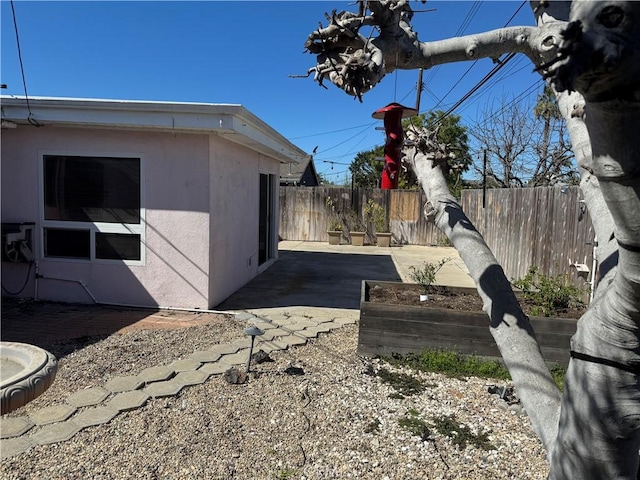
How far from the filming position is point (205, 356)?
4.18 metres

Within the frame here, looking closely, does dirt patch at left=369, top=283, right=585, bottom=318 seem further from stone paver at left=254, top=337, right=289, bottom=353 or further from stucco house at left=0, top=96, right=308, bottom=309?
stucco house at left=0, top=96, right=308, bottom=309

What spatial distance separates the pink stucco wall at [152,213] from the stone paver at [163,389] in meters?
2.44

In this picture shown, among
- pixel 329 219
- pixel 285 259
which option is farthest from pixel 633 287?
pixel 329 219

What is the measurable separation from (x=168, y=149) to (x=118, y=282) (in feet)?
6.65

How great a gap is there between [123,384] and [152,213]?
293 cm

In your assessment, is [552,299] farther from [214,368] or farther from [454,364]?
[214,368]

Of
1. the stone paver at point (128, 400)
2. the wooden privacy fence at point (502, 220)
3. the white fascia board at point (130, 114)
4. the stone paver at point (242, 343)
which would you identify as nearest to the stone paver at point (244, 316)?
the stone paver at point (242, 343)

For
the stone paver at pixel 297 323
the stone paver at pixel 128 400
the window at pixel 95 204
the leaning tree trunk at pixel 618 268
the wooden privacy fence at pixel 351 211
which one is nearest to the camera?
the leaning tree trunk at pixel 618 268

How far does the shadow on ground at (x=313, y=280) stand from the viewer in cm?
667

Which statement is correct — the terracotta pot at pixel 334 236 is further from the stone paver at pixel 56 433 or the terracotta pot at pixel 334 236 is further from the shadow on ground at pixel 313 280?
the stone paver at pixel 56 433

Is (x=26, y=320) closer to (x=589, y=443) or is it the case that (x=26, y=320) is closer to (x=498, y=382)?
(x=498, y=382)

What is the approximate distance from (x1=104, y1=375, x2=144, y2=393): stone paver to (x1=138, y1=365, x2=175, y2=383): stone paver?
0.06m

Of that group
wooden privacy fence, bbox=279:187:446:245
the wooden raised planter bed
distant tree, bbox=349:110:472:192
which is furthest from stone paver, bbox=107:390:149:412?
wooden privacy fence, bbox=279:187:446:245

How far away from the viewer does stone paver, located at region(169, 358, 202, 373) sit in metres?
3.85
